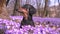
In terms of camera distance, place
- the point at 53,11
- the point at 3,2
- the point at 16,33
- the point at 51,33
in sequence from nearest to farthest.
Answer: the point at 16,33 → the point at 51,33 → the point at 3,2 → the point at 53,11

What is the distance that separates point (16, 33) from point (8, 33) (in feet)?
0.45

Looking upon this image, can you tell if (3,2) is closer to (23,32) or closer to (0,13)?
(0,13)

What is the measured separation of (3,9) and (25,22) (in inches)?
161

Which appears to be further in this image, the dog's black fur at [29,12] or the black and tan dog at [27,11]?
the dog's black fur at [29,12]

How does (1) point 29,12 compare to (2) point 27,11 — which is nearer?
(2) point 27,11

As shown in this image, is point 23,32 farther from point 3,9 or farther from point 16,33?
point 3,9

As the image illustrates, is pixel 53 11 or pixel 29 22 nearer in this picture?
pixel 29 22

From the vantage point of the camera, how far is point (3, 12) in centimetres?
844

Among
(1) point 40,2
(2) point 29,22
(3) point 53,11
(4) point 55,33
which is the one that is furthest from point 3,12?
(3) point 53,11

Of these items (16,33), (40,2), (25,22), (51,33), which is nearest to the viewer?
(16,33)

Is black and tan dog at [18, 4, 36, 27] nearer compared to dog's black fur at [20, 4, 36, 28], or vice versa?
black and tan dog at [18, 4, 36, 27]

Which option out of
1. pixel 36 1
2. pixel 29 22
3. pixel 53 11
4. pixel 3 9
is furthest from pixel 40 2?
pixel 29 22

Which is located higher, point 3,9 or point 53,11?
point 3,9

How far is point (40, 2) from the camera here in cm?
2616
